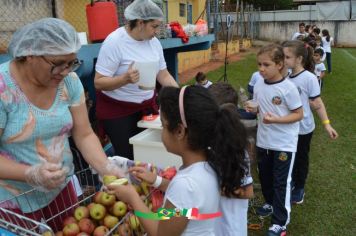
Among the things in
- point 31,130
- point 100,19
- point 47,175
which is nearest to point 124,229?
point 47,175

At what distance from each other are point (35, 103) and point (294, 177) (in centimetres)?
315

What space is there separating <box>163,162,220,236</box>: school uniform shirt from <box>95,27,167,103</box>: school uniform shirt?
1.52 m

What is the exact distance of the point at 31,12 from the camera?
21.1ft

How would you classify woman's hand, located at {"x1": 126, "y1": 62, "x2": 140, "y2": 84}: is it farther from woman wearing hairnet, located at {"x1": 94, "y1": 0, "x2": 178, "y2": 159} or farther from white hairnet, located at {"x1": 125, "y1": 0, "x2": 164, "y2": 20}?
white hairnet, located at {"x1": 125, "y1": 0, "x2": 164, "y2": 20}

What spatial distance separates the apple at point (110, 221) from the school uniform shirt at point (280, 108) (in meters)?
1.84

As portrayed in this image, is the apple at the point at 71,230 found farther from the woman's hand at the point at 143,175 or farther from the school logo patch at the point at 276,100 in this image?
the school logo patch at the point at 276,100

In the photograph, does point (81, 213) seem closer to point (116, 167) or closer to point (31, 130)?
point (116, 167)

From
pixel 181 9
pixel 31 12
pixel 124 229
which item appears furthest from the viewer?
pixel 181 9

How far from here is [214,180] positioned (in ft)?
6.03

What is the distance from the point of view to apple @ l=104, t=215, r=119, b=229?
6.16ft

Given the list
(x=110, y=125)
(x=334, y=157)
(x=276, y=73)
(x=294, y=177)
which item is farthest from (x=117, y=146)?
(x=334, y=157)

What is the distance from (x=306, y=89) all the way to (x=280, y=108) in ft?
2.22

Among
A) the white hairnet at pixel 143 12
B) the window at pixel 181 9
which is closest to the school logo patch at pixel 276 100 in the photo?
the white hairnet at pixel 143 12

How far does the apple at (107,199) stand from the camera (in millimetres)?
1969
